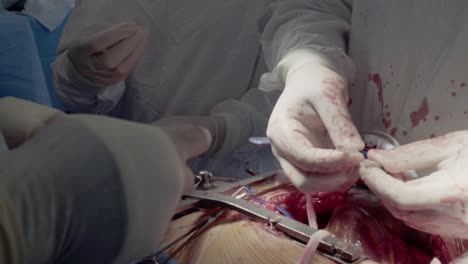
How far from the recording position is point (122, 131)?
0.82m

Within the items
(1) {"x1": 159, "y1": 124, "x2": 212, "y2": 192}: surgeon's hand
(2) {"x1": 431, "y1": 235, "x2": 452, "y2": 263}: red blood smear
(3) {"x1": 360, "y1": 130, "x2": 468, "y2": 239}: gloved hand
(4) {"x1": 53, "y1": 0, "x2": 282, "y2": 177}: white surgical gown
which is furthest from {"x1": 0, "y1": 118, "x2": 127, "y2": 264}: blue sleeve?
(4) {"x1": 53, "y1": 0, "x2": 282, "y2": 177}: white surgical gown

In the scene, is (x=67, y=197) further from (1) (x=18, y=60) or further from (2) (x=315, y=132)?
(1) (x=18, y=60)

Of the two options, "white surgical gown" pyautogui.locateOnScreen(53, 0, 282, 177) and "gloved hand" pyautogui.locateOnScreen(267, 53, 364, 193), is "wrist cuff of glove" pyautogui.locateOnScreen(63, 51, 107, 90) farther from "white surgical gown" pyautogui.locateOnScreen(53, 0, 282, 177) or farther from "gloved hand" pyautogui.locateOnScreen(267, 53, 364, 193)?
"gloved hand" pyautogui.locateOnScreen(267, 53, 364, 193)

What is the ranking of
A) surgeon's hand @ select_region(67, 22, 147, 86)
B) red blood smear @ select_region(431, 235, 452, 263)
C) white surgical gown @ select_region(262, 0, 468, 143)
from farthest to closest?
1. surgeon's hand @ select_region(67, 22, 147, 86)
2. white surgical gown @ select_region(262, 0, 468, 143)
3. red blood smear @ select_region(431, 235, 452, 263)

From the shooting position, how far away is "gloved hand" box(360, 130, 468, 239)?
2.87 feet

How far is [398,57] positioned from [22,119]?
1.05 meters

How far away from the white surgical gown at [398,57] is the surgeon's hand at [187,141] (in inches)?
19.8

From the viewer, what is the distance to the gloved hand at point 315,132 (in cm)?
105

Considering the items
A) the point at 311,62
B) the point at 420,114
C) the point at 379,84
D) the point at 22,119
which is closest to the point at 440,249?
the point at 420,114

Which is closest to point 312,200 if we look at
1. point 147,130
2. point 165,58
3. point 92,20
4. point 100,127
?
point 147,130

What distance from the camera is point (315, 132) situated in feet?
4.15

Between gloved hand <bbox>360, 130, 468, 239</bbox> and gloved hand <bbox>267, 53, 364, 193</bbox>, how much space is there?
6 centimetres

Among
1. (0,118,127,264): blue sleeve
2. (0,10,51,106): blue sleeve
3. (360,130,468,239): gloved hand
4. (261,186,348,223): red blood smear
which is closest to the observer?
(0,118,127,264): blue sleeve

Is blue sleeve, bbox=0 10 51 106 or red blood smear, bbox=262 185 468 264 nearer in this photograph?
red blood smear, bbox=262 185 468 264
